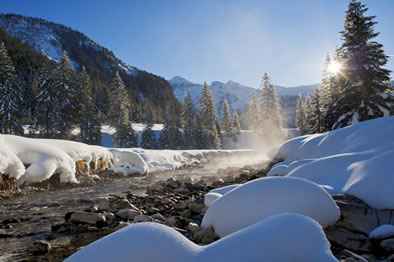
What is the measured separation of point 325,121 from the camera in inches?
802

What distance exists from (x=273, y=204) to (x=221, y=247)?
1525 millimetres

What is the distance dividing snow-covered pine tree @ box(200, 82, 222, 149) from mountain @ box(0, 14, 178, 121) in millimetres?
74326

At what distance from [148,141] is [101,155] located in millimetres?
28168

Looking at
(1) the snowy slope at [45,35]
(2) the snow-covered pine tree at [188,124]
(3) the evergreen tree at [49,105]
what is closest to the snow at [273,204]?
(3) the evergreen tree at [49,105]

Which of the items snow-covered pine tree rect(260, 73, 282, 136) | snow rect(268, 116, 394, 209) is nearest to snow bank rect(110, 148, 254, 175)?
snow rect(268, 116, 394, 209)

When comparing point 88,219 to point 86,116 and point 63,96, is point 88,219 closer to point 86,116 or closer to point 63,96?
point 63,96

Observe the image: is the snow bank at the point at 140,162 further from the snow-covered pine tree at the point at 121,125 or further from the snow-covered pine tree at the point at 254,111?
the snow-covered pine tree at the point at 254,111

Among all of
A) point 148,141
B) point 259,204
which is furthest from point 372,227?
point 148,141

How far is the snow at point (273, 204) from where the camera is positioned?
2984mm

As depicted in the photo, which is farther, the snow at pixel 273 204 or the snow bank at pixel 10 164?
the snow bank at pixel 10 164

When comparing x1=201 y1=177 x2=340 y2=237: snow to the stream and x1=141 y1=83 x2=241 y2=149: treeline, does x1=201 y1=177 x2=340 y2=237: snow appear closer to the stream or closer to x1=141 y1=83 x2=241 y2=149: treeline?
the stream

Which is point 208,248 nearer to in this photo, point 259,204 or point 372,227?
point 259,204

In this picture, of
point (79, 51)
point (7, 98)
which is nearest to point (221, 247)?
point (7, 98)

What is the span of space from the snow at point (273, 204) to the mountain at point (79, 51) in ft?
397
